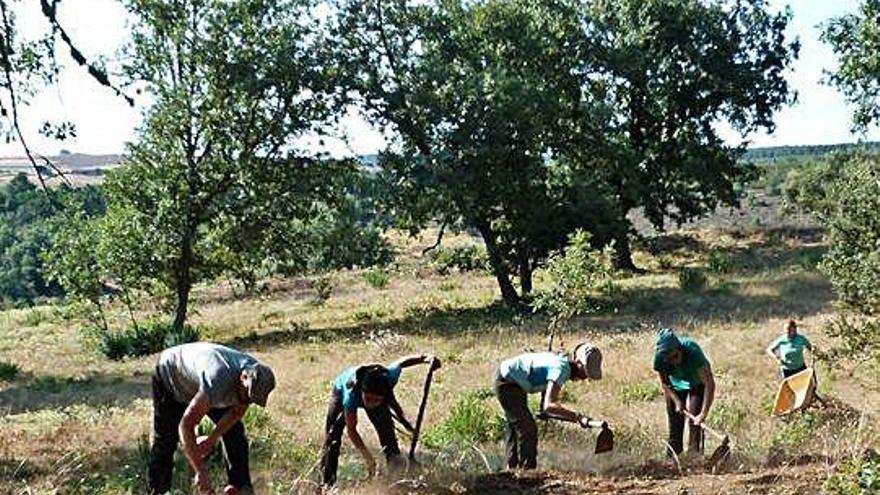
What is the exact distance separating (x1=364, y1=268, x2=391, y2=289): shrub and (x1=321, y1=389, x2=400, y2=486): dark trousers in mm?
25638

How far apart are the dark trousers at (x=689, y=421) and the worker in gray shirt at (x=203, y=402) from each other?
4142 millimetres

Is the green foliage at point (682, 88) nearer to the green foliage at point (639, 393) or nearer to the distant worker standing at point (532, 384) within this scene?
the green foliage at point (639, 393)

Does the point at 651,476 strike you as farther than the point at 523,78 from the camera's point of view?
No

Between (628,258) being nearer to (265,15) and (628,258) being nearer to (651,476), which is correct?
(265,15)

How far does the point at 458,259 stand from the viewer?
35.8 m

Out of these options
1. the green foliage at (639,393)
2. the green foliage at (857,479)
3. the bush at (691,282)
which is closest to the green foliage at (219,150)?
the bush at (691,282)

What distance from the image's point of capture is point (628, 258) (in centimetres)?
3303

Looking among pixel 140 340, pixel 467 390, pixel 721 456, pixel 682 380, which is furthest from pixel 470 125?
pixel 721 456

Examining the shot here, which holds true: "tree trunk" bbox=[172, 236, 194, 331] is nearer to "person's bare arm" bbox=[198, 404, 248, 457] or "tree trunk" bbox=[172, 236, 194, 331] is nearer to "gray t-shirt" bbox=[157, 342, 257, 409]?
"gray t-shirt" bbox=[157, 342, 257, 409]

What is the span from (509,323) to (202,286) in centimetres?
2069

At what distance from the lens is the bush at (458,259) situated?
35.5 meters

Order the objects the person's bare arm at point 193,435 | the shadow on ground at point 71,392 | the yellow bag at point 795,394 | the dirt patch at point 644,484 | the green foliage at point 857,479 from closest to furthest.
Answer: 1. the green foliage at point 857,479
2. the person's bare arm at point 193,435
3. the dirt patch at point 644,484
4. the yellow bag at point 795,394
5. the shadow on ground at point 71,392

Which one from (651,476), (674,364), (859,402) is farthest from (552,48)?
(651,476)

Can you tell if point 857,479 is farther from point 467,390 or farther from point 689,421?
point 467,390
